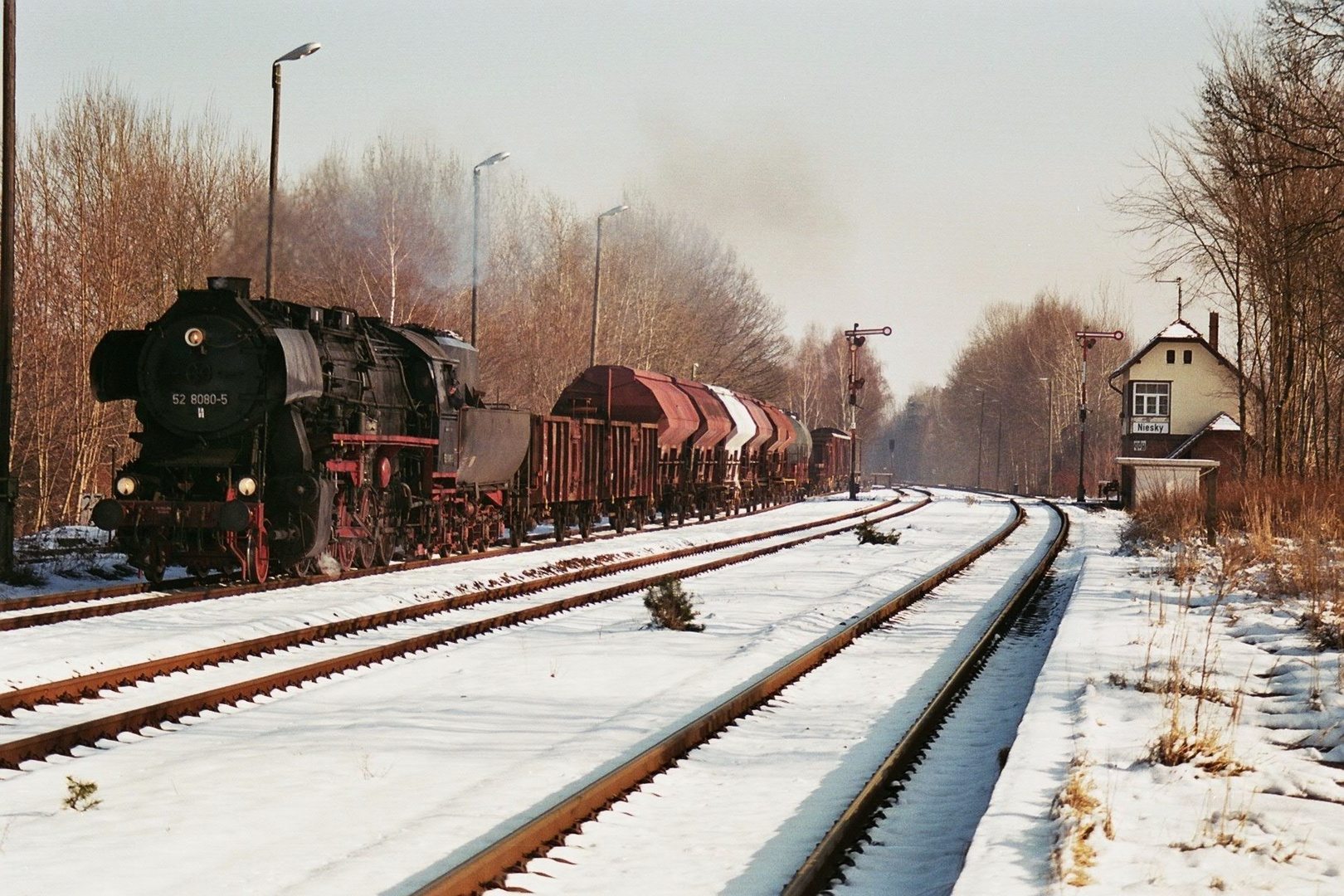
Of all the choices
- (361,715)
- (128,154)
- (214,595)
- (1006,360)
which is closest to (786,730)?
(361,715)

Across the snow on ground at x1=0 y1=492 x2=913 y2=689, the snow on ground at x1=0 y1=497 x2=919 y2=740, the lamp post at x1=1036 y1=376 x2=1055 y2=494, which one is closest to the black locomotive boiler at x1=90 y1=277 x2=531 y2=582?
the snow on ground at x1=0 y1=492 x2=913 y2=689

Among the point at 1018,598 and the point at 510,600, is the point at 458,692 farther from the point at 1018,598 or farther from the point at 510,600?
the point at 1018,598

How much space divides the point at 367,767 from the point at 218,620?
6516 mm

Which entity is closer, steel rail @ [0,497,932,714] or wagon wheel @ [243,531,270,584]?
steel rail @ [0,497,932,714]

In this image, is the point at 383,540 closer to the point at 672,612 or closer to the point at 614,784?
the point at 672,612

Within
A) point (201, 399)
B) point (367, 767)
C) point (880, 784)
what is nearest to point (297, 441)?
point (201, 399)

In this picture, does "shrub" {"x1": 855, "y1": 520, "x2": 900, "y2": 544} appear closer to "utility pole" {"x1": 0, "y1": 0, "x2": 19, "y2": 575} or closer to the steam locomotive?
the steam locomotive

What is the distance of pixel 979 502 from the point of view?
59.3 m

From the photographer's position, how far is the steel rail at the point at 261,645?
8.85m

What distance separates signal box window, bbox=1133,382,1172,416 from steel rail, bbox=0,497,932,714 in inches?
1912

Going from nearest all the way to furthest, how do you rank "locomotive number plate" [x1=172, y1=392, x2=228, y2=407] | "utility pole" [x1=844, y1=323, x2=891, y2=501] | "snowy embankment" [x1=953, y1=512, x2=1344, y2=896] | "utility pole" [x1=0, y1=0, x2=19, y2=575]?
"snowy embankment" [x1=953, y1=512, x2=1344, y2=896]
"locomotive number plate" [x1=172, y1=392, x2=228, y2=407]
"utility pole" [x1=0, y1=0, x2=19, y2=575]
"utility pole" [x1=844, y1=323, x2=891, y2=501]

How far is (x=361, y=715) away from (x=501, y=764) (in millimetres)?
1652

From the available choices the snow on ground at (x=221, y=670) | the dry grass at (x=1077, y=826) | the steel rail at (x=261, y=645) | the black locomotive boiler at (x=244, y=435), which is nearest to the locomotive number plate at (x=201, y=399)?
the black locomotive boiler at (x=244, y=435)

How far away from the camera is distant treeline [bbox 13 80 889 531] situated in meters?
29.7
